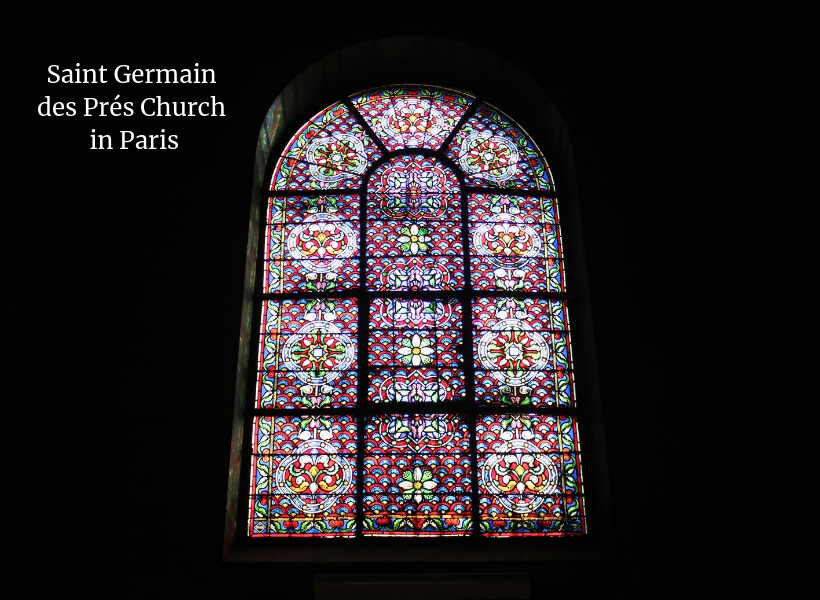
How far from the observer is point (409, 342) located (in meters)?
4.99

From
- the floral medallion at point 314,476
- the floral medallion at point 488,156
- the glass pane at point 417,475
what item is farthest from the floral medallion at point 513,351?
the floral medallion at point 488,156

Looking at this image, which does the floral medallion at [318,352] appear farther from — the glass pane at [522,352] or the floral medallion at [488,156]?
the floral medallion at [488,156]

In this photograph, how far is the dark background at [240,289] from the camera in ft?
13.6

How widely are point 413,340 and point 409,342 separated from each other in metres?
0.03

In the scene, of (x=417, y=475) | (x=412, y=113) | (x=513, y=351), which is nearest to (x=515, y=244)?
(x=513, y=351)

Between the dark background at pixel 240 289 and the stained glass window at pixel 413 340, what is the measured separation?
15.5 inches

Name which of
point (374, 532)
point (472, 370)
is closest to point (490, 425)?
point (472, 370)

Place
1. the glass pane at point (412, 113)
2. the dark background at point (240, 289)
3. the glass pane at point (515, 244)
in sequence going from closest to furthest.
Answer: the dark background at point (240, 289) → the glass pane at point (515, 244) → the glass pane at point (412, 113)

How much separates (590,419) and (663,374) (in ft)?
1.55

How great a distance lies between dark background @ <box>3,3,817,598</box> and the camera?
4.14m

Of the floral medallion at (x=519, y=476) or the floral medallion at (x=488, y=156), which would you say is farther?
the floral medallion at (x=488, y=156)

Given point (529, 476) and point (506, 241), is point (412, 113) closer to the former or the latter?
point (506, 241)

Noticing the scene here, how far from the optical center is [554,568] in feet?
13.4

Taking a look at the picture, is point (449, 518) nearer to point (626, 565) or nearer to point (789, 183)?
point (626, 565)
